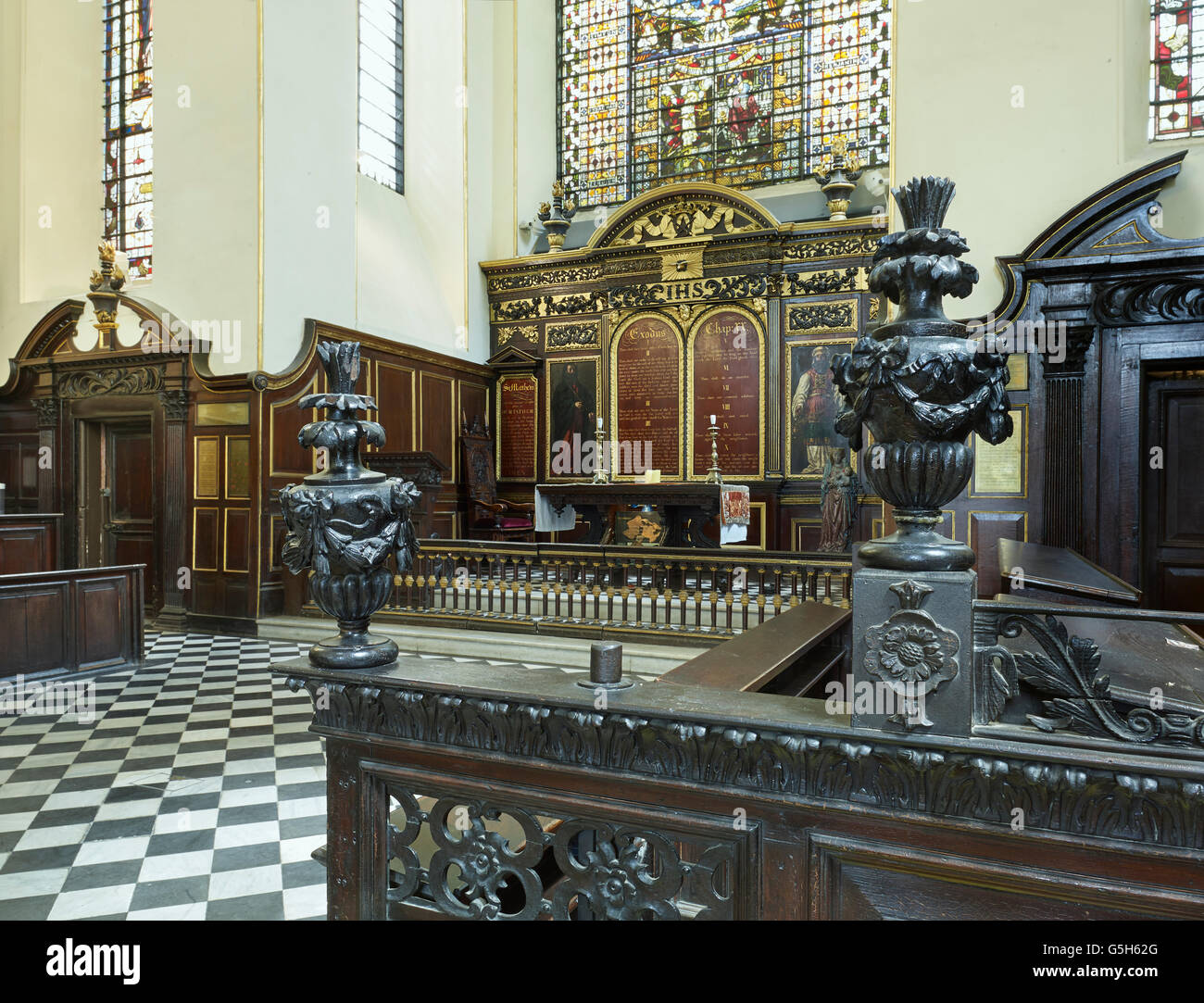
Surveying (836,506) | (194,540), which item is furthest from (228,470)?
(836,506)

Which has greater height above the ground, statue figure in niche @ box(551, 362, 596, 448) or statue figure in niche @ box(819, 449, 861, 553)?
statue figure in niche @ box(551, 362, 596, 448)

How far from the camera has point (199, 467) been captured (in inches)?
336

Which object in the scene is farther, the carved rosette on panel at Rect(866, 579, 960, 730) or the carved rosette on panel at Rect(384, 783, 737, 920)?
the carved rosette on panel at Rect(384, 783, 737, 920)

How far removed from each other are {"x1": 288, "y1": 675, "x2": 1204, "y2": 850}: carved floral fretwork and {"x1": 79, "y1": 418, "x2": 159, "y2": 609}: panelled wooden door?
335 inches

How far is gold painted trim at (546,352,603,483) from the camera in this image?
38.5ft

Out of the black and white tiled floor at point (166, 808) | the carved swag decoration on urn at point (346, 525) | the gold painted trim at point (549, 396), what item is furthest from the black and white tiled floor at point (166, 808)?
the gold painted trim at point (549, 396)

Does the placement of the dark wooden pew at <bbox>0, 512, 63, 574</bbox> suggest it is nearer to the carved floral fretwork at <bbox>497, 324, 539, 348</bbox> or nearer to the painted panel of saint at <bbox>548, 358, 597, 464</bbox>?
the painted panel of saint at <bbox>548, 358, 597, 464</bbox>

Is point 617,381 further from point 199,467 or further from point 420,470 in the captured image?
point 199,467

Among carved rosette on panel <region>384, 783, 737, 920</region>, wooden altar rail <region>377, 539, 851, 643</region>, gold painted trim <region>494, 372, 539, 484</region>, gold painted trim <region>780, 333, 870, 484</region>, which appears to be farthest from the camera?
gold painted trim <region>494, 372, 539, 484</region>

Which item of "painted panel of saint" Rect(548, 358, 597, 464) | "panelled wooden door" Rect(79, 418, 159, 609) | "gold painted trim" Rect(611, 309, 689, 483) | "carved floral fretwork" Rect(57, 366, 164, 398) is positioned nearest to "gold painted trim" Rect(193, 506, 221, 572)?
"panelled wooden door" Rect(79, 418, 159, 609)

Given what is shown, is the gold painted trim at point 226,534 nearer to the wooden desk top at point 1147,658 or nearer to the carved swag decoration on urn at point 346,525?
the carved swag decoration on urn at point 346,525

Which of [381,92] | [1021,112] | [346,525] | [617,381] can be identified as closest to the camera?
[346,525]

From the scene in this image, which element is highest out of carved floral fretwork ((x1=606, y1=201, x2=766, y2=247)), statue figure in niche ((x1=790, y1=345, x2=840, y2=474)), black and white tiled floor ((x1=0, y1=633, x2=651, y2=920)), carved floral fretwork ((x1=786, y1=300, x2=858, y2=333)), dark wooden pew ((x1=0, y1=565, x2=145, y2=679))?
carved floral fretwork ((x1=606, y1=201, x2=766, y2=247))

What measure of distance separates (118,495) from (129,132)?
15.3 feet
